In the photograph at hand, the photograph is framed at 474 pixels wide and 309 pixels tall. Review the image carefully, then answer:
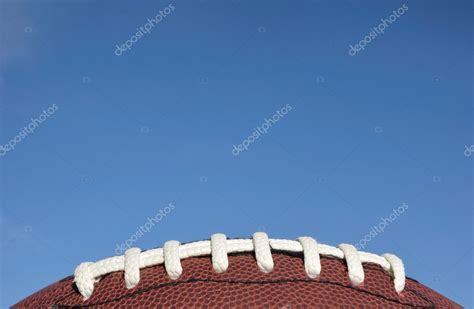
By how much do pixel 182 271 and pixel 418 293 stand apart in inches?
73.4

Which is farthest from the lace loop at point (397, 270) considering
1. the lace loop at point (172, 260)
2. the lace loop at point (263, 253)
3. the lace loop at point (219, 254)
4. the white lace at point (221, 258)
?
the lace loop at point (172, 260)

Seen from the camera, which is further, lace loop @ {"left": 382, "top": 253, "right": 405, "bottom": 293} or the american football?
lace loop @ {"left": 382, "top": 253, "right": 405, "bottom": 293}

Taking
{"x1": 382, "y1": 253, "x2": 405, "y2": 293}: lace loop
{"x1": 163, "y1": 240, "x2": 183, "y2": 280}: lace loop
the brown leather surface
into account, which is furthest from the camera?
{"x1": 382, "y1": 253, "x2": 405, "y2": 293}: lace loop

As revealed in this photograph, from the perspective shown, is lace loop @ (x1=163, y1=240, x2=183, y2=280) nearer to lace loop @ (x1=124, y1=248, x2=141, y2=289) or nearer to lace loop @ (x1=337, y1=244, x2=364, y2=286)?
lace loop @ (x1=124, y1=248, x2=141, y2=289)

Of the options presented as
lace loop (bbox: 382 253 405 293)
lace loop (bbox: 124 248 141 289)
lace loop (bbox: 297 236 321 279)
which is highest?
lace loop (bbox: 124 248 141 289)

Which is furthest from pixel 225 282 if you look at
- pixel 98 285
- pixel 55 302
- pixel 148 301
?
pixel 55 302

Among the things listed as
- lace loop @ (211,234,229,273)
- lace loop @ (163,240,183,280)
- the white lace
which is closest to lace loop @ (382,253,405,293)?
the white lace

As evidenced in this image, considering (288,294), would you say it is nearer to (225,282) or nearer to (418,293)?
(225,282)

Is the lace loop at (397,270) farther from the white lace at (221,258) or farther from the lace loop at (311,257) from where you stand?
Result: the lace loop at (311,257)

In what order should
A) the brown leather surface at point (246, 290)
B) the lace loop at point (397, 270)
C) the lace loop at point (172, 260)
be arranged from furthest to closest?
1. the lace loop at point (397, 270)
2. the lace loop at point (172, 260)
3. the brown leather surface at point (246, 290)

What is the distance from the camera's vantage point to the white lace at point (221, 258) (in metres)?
4.27

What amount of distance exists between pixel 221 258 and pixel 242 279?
0.78 ft

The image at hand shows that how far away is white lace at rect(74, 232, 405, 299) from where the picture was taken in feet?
14.0

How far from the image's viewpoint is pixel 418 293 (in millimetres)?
4539
